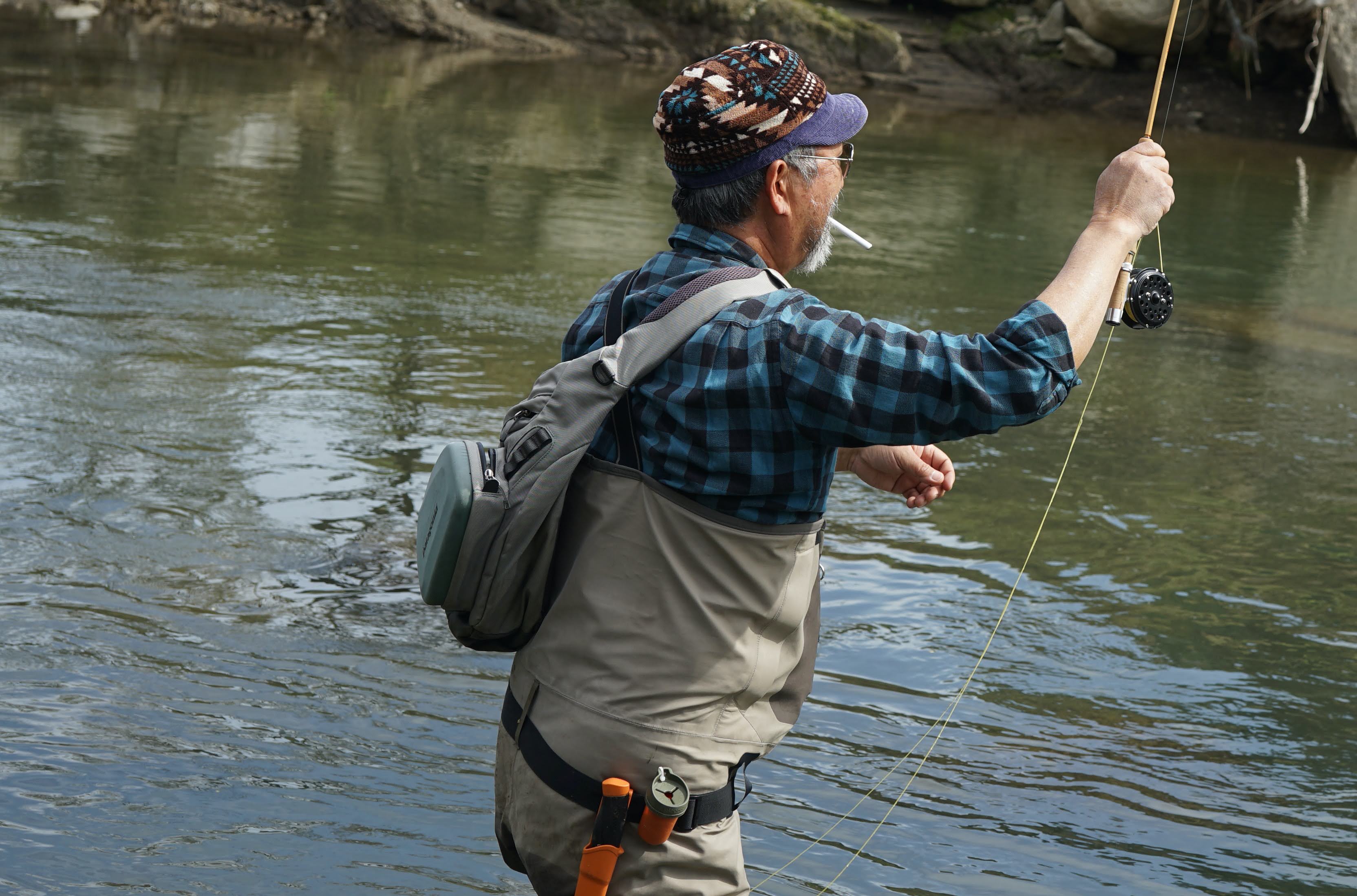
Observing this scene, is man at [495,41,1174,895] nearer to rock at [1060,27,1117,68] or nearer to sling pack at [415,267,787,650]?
sling pack at [415,267,787,650]

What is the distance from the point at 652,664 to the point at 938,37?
23989 millimetres

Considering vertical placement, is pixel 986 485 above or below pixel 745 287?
below

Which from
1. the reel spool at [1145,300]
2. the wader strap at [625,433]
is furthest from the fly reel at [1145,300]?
the wader strap at [625,433]

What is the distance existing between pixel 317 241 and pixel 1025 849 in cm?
738

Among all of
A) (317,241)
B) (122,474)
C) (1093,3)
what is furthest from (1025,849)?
A: (1093,3)

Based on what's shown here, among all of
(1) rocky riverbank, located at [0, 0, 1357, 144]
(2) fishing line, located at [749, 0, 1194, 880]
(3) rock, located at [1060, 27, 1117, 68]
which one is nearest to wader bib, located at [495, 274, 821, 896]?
(2) fishing line, located at [749, 0, 1194, 880]

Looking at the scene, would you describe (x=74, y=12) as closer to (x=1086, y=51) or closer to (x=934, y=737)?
(x=1086, y=51)

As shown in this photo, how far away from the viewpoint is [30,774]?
3.35 metres

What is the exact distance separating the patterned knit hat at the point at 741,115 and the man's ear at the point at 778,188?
0.02 m

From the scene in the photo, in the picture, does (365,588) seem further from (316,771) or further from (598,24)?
(598,24)

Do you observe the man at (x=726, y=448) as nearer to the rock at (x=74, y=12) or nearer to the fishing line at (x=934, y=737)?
the fishing line at (x=934, y=737)

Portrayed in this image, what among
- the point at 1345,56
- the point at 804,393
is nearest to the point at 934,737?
the point at 804,393

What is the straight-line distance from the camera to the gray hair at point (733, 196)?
204cm

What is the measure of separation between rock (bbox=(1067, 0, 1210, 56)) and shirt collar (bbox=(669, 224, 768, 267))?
20.4 metres
